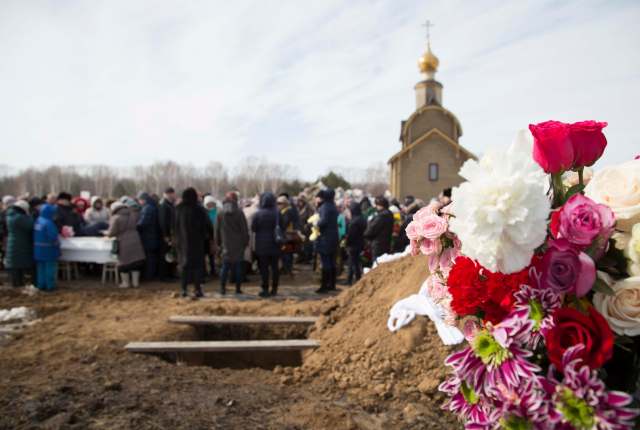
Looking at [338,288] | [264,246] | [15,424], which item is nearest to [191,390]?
[15,424]

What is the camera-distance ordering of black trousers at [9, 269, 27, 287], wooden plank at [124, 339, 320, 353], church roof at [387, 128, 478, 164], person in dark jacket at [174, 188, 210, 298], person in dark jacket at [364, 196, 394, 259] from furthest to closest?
1. church roof at [387, 128, 478, 164]
2. black trousers at [9, 269, 27, 287]
3. person in dark jacket at [364, 196, 394, 259]
4. person in dark jacket at [174, 188, 210, 298]
5. wooden plank at [124, 339, 320, 353]

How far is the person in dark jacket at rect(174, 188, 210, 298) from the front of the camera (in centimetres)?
789

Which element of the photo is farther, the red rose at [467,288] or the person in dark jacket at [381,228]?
the person in dark jacket at [381,228]

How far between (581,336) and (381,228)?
7.45m

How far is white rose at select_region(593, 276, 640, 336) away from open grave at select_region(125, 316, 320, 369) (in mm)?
4285

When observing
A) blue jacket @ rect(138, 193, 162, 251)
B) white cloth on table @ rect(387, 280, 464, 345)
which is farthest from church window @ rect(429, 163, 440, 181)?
white cloth on table @ rect(387, 280, 464, 345)

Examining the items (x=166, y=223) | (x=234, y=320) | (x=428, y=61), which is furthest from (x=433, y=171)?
(x=234, y=320)

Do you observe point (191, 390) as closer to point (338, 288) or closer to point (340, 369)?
point (340, 369)

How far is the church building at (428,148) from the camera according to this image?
36500 millimetres

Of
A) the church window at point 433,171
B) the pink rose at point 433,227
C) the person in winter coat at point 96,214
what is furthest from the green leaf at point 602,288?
the church window at point 433,171

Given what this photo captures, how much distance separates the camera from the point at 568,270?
119 cm

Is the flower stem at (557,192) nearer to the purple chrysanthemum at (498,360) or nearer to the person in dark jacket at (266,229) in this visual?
the purple chrysanthemum at (498,360)

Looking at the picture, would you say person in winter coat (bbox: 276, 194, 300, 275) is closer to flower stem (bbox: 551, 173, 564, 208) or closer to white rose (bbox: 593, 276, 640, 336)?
flower stem (bbox: 551, 173, 564, 208)

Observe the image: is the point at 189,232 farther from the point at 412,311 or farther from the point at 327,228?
the point at 412,311
